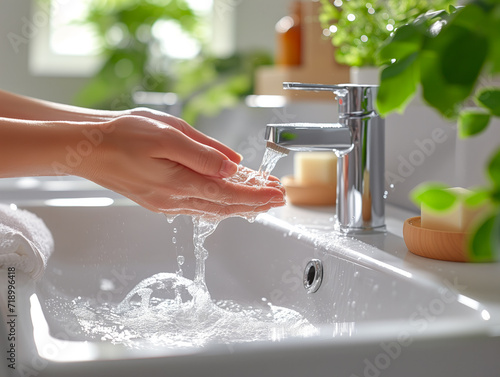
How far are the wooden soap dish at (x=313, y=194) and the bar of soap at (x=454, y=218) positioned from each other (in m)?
0.36

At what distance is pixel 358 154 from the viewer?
85 centimetres

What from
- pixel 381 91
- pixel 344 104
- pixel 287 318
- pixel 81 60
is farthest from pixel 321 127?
pixel 81 60

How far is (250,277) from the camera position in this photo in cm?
95

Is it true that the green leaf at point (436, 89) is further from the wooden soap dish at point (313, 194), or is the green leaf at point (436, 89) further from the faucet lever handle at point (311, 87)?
the wooden soap dish at point (313, 194)

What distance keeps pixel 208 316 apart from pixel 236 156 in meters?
0.19

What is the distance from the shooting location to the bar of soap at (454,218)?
0.69 metres

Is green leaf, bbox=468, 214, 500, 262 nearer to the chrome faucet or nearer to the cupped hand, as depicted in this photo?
the cupped hand

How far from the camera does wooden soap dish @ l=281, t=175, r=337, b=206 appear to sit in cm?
109

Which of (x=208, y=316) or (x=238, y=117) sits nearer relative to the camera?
(x=208, y=316)

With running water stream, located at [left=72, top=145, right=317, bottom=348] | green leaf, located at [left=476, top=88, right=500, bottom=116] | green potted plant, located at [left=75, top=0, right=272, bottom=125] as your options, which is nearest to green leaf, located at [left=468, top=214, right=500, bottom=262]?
green leaf, located at [left=476, top=88, right=500, bottom=116]

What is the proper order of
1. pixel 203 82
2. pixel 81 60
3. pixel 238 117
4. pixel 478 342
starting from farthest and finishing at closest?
pixel 81 60, pixel 203 82, pixel 238 117, pixel 478 342

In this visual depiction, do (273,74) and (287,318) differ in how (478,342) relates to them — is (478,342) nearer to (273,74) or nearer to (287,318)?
(287,318)

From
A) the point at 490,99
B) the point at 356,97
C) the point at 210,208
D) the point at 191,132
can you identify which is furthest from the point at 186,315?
the point at 490,99

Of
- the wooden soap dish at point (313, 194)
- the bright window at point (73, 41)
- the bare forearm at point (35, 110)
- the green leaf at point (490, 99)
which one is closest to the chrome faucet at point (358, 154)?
the wooden soap dish at point (313, 194)
